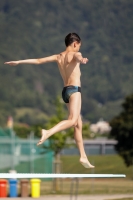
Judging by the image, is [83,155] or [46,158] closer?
[83,155]

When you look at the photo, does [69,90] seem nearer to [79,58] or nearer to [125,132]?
[79,58]

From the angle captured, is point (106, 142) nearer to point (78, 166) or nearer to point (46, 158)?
point (78, 166)

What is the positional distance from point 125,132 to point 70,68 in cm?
5098

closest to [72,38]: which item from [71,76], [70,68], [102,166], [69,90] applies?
[70,68]

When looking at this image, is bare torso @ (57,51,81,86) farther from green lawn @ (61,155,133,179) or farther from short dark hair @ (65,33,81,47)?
green lawn @ (61,155,133,179)

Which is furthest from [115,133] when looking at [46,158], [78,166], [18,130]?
[18,130]

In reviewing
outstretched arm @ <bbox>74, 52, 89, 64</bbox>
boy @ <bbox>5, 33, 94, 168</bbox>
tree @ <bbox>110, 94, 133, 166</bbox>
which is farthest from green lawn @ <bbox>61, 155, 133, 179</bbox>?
outstretched arm @ <bbox>74, 52, 89, 64</bbox>

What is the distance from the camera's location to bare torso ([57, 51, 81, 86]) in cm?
1106

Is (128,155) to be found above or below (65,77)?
above

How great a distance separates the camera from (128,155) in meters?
58.2

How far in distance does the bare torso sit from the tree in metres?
46.8

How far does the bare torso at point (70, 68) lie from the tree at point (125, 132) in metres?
46.8

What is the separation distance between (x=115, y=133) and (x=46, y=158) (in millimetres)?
6010

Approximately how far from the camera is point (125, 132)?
61781 millimetres
